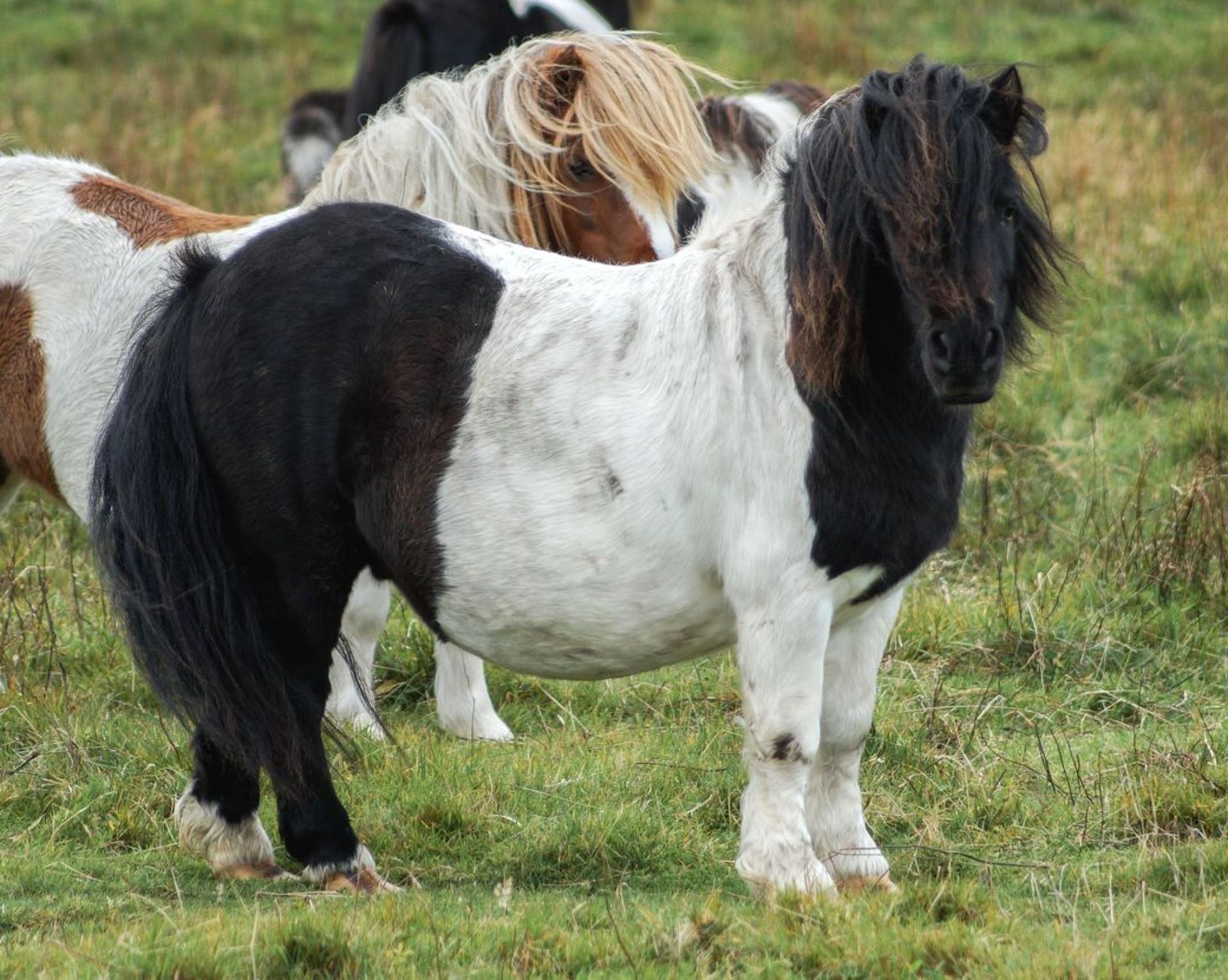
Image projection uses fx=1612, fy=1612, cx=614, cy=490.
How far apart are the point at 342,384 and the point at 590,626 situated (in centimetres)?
83

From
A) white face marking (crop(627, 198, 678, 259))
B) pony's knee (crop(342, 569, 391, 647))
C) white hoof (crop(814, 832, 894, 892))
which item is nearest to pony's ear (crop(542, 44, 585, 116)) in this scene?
white face marking (crop(627, 198, 678, 259))

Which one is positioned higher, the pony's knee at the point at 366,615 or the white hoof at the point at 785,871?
the white hoof at the point at 785,871

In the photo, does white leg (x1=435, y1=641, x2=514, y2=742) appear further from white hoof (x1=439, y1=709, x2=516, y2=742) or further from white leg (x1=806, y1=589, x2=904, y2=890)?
white leg (x1=806, y1=589, x2=904, y2=890)

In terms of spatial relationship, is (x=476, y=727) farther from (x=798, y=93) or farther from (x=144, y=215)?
(x=798, y=93)

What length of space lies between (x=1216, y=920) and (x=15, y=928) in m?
2.75

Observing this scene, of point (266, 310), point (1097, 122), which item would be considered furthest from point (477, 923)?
point (1097, 122)

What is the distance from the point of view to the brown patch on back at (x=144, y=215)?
184 inches

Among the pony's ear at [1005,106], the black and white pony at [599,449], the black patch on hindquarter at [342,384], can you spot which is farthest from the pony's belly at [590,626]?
the pony's ear at [1005,106]

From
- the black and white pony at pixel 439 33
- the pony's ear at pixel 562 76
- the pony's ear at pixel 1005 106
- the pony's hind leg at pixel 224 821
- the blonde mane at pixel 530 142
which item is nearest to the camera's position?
the pony's ear at pixel 1005 106

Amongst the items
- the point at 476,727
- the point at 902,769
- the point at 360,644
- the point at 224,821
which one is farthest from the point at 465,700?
the point at 902,769

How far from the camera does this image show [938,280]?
328 centimetres

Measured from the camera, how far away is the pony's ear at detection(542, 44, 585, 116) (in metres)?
5.50

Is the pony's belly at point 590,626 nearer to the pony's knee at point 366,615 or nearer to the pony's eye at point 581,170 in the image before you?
the pony's knee at point 366,615

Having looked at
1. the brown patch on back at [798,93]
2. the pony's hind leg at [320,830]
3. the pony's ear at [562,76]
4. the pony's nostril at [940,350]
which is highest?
the pony's nostril at [940,350]
